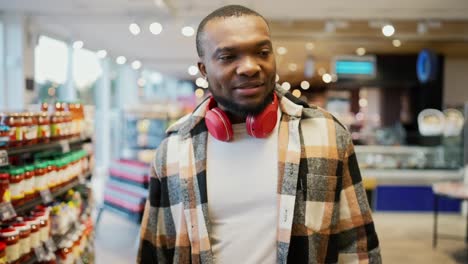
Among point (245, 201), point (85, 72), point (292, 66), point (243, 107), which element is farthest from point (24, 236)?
point (292, 66)

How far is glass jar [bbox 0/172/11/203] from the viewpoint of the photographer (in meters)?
2.21

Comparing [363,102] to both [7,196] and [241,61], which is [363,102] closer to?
[7,196]

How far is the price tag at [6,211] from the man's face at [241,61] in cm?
138

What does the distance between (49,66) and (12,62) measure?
1.84 m

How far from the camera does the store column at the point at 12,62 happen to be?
6684 mm

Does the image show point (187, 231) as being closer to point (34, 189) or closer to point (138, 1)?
point (34, 189)

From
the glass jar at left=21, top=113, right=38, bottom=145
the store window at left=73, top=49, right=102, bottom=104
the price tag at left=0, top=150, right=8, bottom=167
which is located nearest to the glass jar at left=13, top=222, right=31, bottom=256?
the price tag at left=0, top=150, right=8, bottom=167

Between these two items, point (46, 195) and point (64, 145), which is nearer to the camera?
point (46, 195)

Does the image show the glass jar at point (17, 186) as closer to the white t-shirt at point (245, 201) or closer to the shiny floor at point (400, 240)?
the white t-shirt at point (245, 201)

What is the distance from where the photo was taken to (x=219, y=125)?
1372 mm

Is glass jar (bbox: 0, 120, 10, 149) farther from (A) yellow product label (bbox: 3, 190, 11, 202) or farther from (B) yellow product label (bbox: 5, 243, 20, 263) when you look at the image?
(B) yellow product label (bbox: 5, 243, 20, 263)

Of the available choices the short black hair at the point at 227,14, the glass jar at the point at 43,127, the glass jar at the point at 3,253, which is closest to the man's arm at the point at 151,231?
the short black hair at the point at 227,14

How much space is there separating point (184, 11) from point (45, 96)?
10.4 feet

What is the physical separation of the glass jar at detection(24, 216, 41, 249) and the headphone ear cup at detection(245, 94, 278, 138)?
1.66 m
